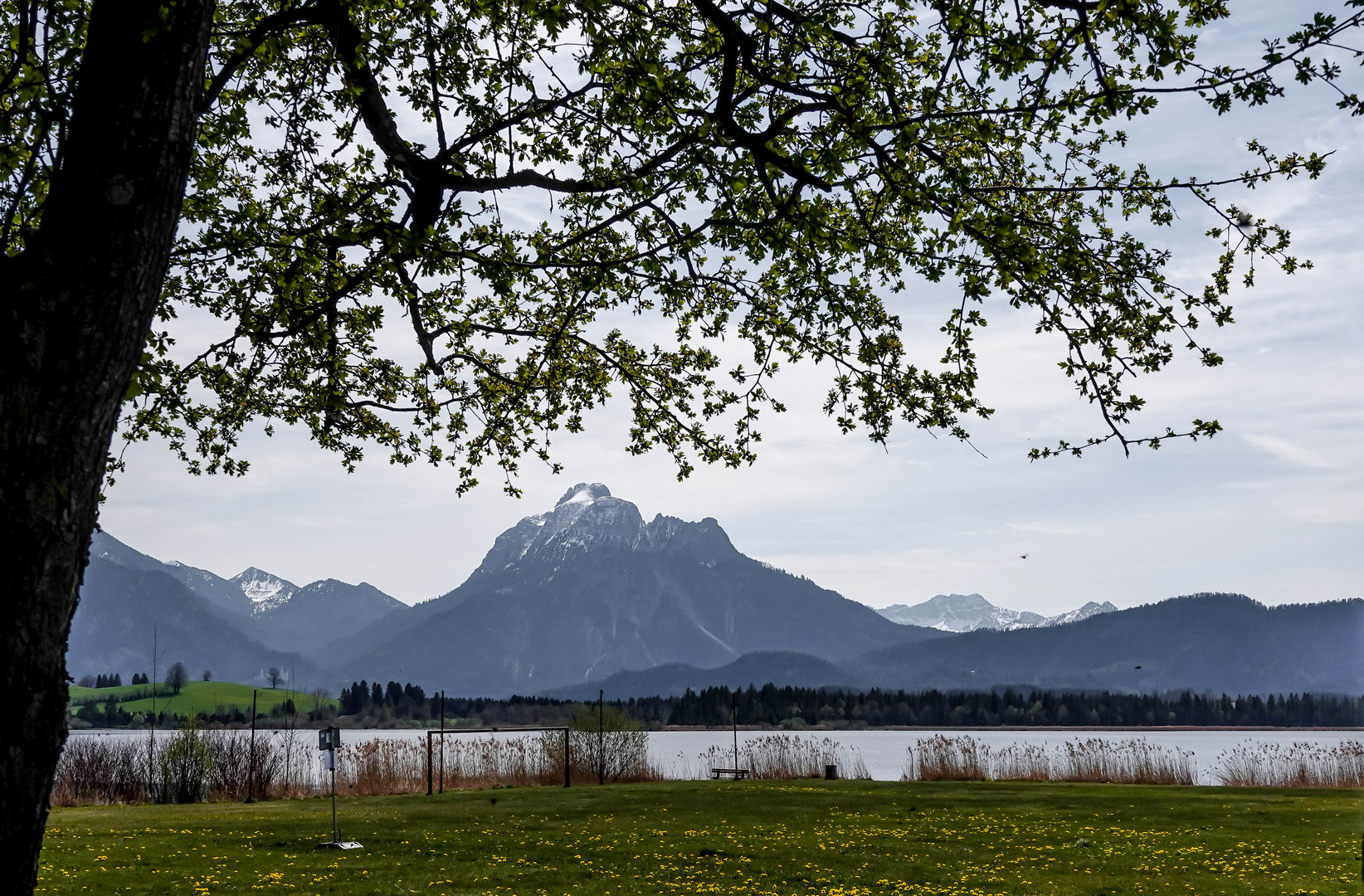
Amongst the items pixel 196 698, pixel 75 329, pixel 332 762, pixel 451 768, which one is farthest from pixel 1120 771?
pixel 196 698

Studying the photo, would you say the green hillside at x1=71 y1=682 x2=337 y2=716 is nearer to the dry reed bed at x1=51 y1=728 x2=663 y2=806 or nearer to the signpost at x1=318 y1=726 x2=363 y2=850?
the dry reed bed at x1=51 y1=728 x2=663 y2=806

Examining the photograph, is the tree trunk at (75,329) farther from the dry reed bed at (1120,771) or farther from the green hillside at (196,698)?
the green hillside at (196,698)

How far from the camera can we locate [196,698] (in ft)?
499

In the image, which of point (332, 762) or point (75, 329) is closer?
point (75, 329)

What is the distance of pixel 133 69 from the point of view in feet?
13.6

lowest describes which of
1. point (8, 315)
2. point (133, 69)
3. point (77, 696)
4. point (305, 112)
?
point (77, 696)

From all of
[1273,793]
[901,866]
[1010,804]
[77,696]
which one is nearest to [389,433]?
[901,866]

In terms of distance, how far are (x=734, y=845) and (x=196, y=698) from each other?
161m

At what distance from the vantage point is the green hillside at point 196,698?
14388cm

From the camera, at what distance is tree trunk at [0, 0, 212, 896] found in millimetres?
3607

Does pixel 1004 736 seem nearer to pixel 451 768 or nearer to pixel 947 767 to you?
pixel 947 767

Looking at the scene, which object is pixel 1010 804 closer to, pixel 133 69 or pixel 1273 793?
pixel 1273 793

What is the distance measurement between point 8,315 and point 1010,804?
22.3 m

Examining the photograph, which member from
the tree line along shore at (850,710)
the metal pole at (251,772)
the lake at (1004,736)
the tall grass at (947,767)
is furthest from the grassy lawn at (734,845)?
the tree line along shore at (850,710)
